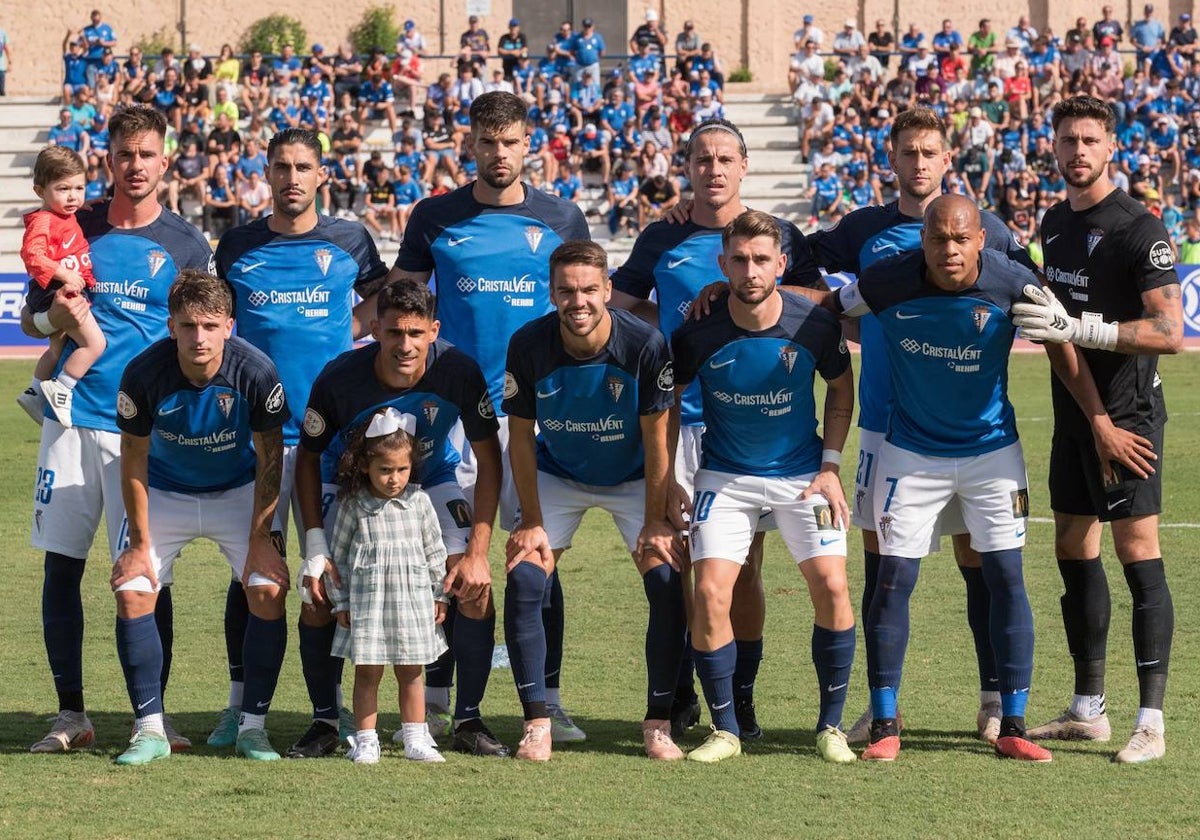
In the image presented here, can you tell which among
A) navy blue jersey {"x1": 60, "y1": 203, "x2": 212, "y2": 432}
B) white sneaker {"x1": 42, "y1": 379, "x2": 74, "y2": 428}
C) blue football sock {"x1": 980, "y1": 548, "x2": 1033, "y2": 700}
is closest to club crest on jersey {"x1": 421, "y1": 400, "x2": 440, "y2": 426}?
navy blue jersey {"x1": 60, "y1": 203, "x2": 212, "y2": 432}

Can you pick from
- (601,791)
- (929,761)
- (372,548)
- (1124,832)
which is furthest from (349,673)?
(1124,832)

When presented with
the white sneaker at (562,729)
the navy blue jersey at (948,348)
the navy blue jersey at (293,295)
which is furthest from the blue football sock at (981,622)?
the navy blue jersey at (293,295)

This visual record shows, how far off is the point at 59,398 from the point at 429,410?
5.00ft

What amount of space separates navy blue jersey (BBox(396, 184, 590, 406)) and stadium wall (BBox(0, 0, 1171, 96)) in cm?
3422

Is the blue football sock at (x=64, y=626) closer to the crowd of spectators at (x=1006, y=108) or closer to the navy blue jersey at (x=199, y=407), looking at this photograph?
the navy blue jersey at (x=199, y=407)

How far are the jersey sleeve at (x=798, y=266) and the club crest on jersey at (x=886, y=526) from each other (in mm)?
1113

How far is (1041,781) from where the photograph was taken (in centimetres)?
601

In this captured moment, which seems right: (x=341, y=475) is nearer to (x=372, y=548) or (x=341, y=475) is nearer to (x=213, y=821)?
(x=372, y=548)

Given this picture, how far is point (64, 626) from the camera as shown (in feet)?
22.1

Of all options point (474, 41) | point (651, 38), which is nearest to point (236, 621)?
point (651, 38)

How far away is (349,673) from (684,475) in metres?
1.96

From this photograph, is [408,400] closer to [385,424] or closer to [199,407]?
[385,424]

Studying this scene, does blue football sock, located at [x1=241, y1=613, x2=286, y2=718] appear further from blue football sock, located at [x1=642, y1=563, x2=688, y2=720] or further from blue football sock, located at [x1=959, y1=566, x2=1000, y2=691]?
blue football sock, located at [x1=959, y1=566, x2=1000, y2=691]

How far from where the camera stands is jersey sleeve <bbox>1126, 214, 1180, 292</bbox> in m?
6.43
